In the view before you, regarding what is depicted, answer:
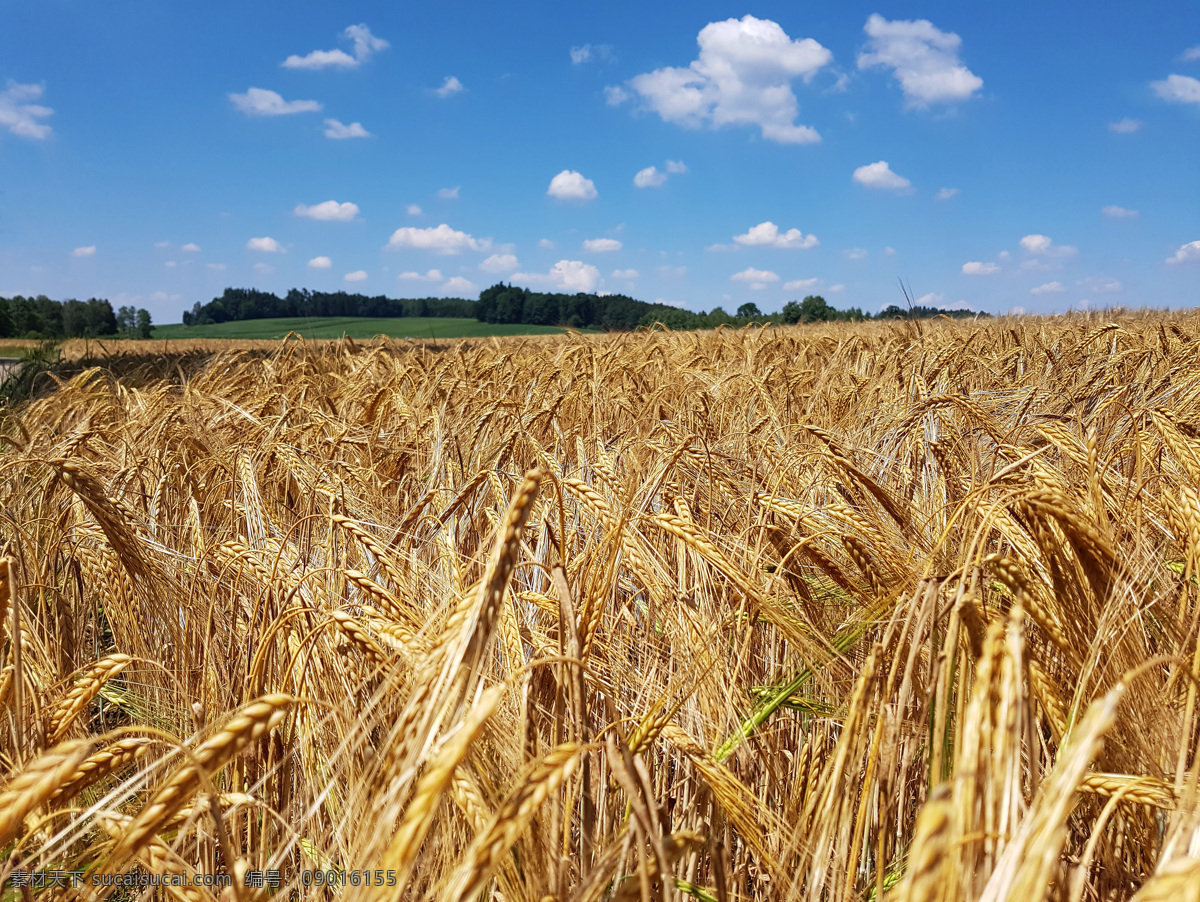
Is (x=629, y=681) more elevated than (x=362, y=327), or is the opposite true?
(x=362, y=327)

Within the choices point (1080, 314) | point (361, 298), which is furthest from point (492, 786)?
point (361, 298)

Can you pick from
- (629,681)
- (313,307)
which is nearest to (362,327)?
(313,307)

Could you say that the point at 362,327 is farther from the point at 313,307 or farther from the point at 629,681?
the point at 629,681

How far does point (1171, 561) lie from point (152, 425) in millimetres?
3739

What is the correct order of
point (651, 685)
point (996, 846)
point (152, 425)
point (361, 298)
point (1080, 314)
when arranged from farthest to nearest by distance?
1. point (361, 298)
2. point (1080, 314)
3. point (152, 425)
4. point (651, 685)
5. point (996, 846)

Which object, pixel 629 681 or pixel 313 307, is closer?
pixel 629 681

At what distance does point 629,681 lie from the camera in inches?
54.6

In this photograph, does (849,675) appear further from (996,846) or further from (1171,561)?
(1171,561)

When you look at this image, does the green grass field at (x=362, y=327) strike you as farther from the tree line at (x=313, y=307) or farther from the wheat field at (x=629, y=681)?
the wheat field at (x=629, y=681)

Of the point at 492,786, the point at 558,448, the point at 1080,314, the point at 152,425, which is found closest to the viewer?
the point at 492,786

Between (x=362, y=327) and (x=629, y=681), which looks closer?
(x=629, y=681)

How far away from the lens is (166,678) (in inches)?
63.9

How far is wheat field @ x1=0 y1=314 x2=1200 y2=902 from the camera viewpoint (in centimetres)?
60

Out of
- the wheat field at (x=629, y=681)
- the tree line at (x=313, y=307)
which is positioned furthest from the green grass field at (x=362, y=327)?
the wheat field at (x=629, y=681)
